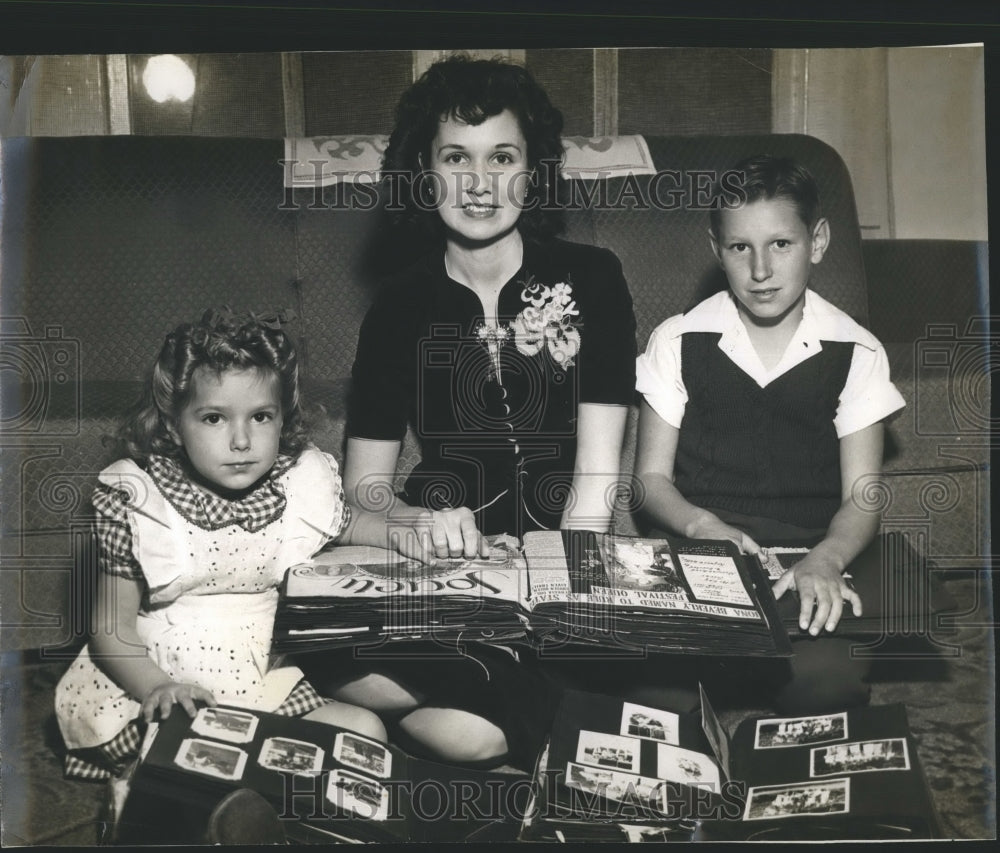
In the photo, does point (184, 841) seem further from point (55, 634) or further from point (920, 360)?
point (920, 360)

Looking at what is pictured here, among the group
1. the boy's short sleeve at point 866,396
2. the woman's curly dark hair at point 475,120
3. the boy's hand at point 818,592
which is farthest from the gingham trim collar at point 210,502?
the boy's short sleeve at point 866,396

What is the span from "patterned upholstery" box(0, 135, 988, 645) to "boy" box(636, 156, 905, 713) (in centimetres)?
4

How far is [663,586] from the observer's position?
1391 millimetres

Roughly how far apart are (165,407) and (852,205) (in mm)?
1122

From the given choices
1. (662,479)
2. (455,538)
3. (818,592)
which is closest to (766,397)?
(662,479)

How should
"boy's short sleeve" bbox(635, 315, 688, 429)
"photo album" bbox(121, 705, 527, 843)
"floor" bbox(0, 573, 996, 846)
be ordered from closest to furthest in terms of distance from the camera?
"photo album" bbox(121, 705, 527, 843) < "floor" bbox(0, 573, 996, 846) < "boy's short sleeve" bbox(635, 315, 688, 429)

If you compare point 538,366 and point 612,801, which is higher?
point 538,366

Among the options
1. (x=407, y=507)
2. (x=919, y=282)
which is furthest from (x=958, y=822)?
(x=407, y=507)

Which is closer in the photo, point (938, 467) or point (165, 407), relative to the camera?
point (165, 407)

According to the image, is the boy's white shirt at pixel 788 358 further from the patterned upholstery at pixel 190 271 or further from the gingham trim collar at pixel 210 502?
the gingham trim collar at pixel 210 502

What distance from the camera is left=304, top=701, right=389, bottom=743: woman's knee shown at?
1382 millimetres

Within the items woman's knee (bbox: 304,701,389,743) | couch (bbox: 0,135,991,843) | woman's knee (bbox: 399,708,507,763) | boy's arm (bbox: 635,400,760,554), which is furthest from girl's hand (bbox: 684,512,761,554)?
woman's knee (bbox: 304,701,389,743)

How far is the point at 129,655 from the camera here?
137 centimetres

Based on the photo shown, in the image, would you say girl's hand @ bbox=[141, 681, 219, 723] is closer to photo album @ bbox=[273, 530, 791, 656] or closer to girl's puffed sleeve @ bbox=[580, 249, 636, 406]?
photo album @ bbox=[273, 530, 791, 656]
